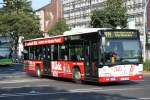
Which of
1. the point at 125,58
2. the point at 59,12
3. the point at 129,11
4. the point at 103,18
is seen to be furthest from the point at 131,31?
the point at 59,12

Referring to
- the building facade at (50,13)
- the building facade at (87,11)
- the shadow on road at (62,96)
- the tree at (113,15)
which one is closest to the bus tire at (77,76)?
the shadow on road at (62,96)

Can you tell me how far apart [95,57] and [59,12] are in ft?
280

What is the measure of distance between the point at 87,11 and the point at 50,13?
1059 inches

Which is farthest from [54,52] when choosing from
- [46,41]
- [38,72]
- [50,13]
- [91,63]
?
[50,13]

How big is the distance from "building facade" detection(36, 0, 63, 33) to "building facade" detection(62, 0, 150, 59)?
20.0 feet

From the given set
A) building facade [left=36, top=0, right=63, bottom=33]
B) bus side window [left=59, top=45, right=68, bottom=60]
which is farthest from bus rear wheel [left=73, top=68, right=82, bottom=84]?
building facade [left=36, top=0, right=63, bottom=33]

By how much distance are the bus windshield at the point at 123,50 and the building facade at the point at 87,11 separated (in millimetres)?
48746

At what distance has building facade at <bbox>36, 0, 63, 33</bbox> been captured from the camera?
4289 inches

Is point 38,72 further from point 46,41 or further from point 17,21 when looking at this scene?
point 17,21

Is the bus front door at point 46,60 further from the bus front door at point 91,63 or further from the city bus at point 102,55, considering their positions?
the bus front door at point 91,63

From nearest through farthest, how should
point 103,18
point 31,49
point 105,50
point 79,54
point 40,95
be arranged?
point 40,95, point 105,50, point 79,54, point 31,49, point 103,18

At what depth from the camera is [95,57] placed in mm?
22875

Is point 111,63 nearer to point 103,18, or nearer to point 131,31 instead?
point 131,31

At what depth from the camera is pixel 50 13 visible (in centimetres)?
11581
